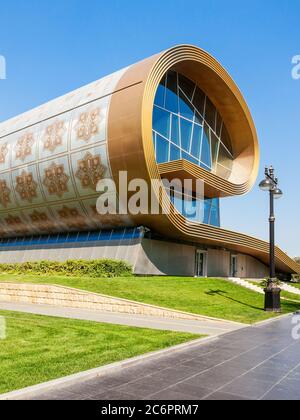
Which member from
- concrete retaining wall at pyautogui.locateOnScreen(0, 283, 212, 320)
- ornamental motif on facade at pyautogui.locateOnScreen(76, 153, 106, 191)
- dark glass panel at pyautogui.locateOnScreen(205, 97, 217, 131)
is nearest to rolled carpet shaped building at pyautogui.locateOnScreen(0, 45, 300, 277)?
ornamental motif on facade at pyautogui.locateOnScreen(76, 153, 106, 191)

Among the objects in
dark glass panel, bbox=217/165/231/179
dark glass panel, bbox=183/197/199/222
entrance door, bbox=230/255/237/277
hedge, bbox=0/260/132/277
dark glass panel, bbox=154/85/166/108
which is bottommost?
hedge, bbox=0/260/132/277

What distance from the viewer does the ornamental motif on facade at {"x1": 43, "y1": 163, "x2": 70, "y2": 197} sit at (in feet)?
103

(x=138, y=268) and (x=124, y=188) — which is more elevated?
(x=124, y=188)

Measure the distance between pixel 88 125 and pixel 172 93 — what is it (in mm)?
7763

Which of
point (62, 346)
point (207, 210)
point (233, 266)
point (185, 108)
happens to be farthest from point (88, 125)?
point (62, 346)

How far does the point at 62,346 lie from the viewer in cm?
905

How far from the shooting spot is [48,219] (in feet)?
115

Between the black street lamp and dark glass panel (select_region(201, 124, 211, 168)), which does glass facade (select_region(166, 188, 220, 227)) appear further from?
the black street lamp

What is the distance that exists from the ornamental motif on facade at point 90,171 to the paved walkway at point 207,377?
19.9 meters

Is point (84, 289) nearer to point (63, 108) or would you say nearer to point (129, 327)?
point (129, 327)

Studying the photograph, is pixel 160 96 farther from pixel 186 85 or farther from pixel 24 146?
pixel 24 146

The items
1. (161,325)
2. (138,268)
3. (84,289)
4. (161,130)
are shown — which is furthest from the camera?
(161,130)
